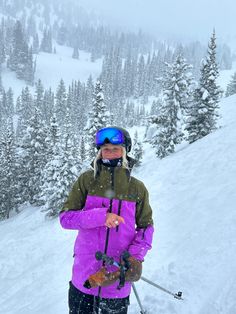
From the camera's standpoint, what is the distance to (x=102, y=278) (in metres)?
3.96

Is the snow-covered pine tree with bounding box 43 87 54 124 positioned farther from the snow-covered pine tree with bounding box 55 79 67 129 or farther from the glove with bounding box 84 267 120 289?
the glove with bounding box 84 267 120 289

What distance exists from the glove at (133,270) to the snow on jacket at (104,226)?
0.33ft

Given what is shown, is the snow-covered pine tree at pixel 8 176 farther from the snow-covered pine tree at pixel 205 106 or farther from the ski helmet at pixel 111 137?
the ski helmet at pixel 111 137

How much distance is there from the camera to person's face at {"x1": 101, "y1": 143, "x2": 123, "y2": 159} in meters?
4.25

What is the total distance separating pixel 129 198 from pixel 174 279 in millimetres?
4009

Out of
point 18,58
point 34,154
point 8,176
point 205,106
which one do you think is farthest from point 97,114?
point 18,58

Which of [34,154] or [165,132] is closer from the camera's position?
[165,132]

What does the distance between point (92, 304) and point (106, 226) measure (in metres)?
0.98

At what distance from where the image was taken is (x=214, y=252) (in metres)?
7.95

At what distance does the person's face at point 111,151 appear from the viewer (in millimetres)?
4246

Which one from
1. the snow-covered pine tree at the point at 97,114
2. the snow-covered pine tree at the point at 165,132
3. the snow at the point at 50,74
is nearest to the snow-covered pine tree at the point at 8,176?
the snow-covered pine tree at the point at 97,114

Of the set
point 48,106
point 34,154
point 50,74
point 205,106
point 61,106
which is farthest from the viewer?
point 50,74

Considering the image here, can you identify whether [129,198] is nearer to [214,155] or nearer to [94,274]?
[94,274]

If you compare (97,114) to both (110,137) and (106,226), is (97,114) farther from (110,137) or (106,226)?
(106,226)
